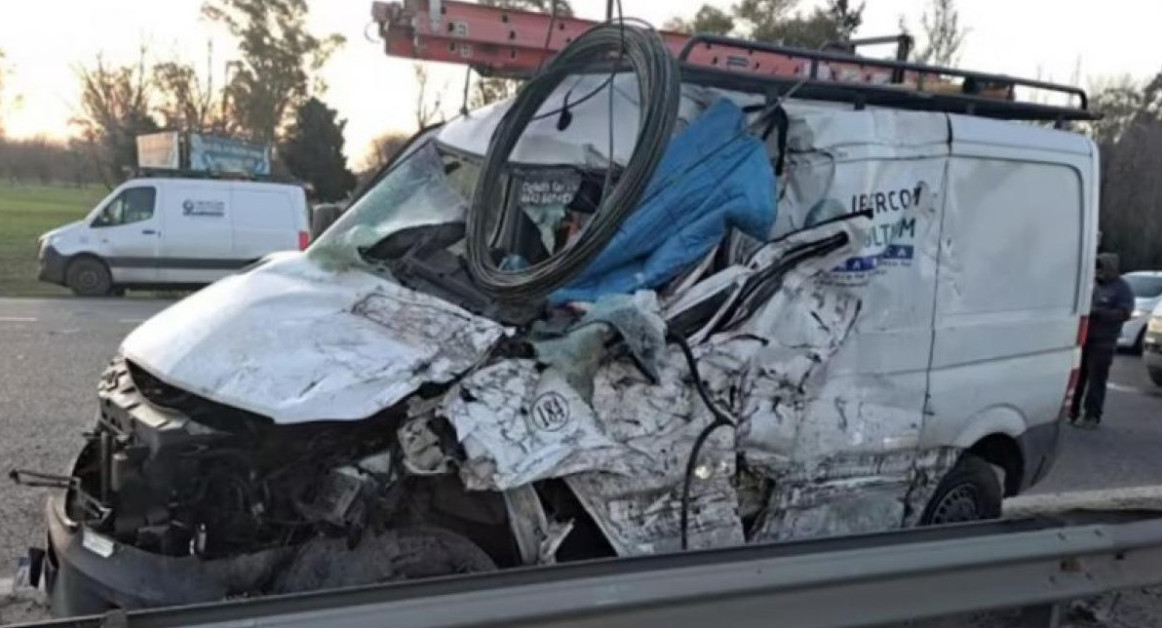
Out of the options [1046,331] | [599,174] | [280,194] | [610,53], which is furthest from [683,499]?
[280,194]

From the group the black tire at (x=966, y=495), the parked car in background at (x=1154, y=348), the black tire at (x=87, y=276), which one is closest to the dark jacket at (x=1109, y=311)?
the parked car in background at (x=1154, y=348)

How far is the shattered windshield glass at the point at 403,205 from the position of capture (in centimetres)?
394

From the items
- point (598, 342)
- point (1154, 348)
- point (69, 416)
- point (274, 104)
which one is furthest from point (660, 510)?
point (274, 104)

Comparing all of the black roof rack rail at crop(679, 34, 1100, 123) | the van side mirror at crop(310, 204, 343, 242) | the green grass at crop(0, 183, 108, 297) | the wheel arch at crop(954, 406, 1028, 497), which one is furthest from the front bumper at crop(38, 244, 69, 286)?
the wheel arch at crop(954, 406, 1028, 497)

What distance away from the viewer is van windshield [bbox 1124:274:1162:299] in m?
15.6

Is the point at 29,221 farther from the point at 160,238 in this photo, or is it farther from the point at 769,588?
the point at 769,588

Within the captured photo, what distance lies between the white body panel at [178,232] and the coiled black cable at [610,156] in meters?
12.9

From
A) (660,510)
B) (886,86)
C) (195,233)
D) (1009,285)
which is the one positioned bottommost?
→ (195,233)

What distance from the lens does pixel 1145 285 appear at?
15836 millimetres

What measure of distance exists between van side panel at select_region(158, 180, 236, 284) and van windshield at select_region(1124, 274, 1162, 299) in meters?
15.0

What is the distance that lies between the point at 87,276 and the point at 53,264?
21.7 inches

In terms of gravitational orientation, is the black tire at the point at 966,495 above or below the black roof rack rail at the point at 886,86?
below

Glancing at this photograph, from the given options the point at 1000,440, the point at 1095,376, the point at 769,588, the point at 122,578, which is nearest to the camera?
the point at 769,588

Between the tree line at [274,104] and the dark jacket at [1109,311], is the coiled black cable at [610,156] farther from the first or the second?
the tree line at [274,104]
